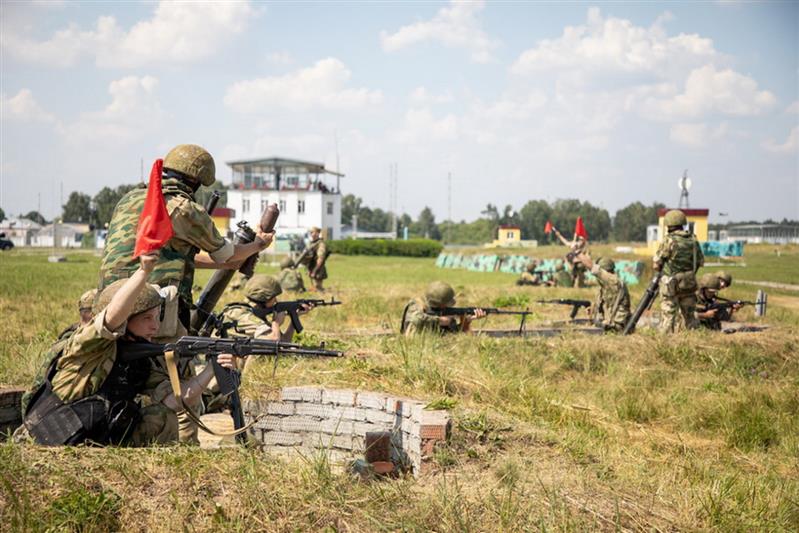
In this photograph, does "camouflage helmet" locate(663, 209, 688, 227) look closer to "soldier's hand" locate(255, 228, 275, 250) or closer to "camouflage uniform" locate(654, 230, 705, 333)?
"camouflage uniform" locate(654, 230, 705, 333)

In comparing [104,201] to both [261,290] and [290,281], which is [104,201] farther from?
[261,290]

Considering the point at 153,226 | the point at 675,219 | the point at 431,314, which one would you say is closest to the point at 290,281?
the point at 431,314

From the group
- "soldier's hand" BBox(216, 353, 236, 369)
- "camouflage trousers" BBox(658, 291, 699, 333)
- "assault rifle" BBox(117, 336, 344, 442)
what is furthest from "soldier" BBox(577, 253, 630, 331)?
"soldier's hand" BBox(216, 353, 236, 369)

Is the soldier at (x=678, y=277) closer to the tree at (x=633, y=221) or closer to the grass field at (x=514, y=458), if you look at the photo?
the grass field at (x=514, y=458)

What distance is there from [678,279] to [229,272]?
25.3ft

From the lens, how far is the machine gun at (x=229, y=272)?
675cm

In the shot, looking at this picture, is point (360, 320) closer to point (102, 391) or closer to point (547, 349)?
point (547, 349)

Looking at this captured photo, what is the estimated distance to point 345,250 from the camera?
5912cm

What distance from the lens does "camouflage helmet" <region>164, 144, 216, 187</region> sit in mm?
6191

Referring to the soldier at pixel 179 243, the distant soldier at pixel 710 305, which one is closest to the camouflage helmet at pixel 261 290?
the soldier at pixel 179 243

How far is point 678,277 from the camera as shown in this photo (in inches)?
482

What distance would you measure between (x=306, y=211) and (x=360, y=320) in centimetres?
5796

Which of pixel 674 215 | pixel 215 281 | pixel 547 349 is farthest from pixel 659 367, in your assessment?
pixel 215 281

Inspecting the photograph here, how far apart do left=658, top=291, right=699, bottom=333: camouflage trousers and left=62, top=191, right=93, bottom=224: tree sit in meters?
109
